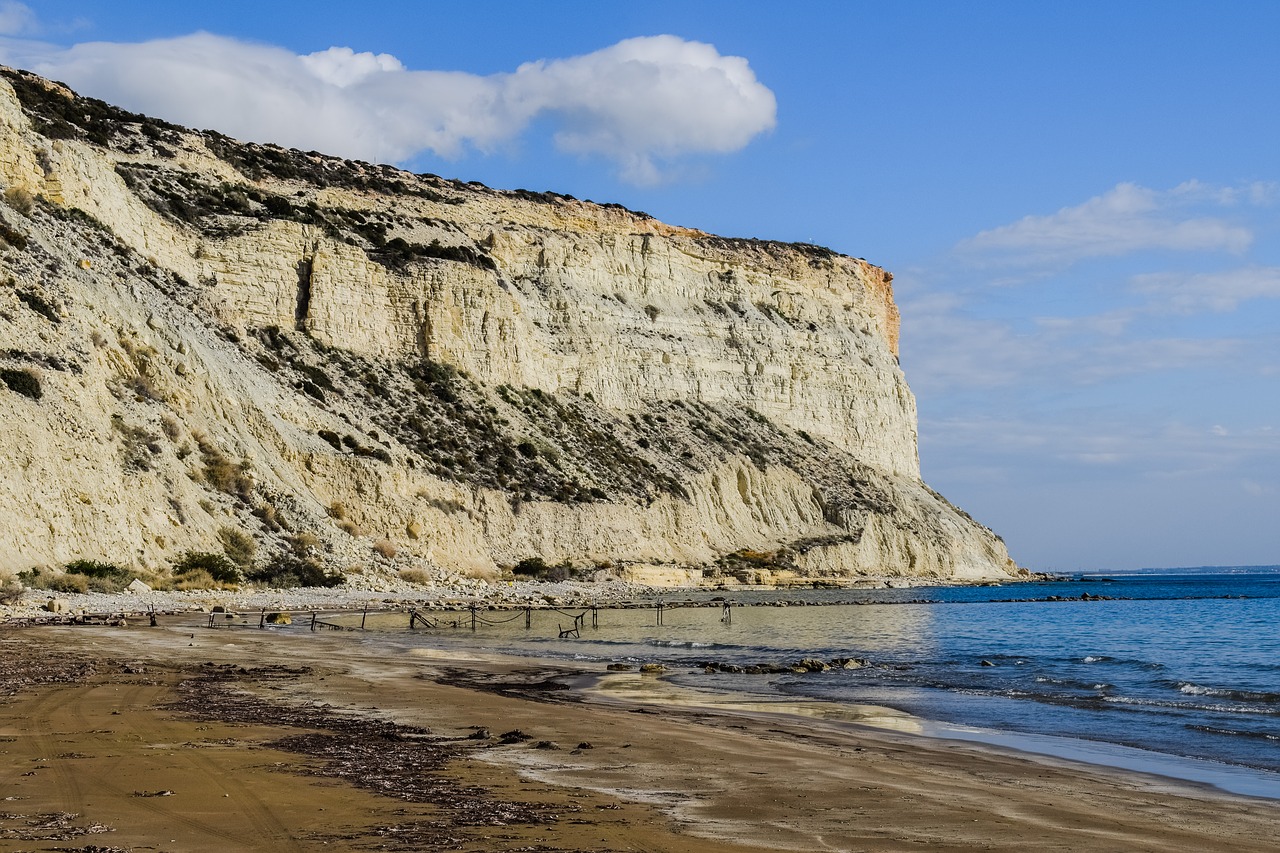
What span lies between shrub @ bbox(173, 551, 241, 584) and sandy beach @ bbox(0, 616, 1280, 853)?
18.4 m

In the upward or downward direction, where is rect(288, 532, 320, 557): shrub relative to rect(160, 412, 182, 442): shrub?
downward

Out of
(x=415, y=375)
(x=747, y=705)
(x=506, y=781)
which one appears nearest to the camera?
(x=506, y=781)

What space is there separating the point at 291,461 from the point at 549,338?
26.4 metres

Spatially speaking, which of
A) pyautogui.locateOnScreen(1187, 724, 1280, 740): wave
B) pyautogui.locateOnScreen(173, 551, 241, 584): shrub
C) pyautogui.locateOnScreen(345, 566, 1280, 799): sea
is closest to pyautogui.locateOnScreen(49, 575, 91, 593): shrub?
pyautogui.locateOnScreen(173, 551, 241, 584): shrub

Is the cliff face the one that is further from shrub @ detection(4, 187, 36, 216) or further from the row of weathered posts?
the row of weathered posts

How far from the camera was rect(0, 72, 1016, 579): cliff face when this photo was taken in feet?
112

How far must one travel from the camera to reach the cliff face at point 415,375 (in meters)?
34.2

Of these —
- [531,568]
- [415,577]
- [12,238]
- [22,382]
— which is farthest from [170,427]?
[531,568]

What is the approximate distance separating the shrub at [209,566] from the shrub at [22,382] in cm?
599

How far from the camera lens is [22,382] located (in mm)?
30359

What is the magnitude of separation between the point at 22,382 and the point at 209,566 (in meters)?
7.15

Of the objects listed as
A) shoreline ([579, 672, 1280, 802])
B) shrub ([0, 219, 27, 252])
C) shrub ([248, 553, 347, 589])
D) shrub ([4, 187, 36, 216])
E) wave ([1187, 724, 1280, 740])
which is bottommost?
wave ([1187, 724, 1280, 740])

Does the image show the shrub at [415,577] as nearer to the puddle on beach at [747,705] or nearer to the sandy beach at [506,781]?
the puddle on beach at [747,705]

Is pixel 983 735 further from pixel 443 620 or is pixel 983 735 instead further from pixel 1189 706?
pixel 443 620
